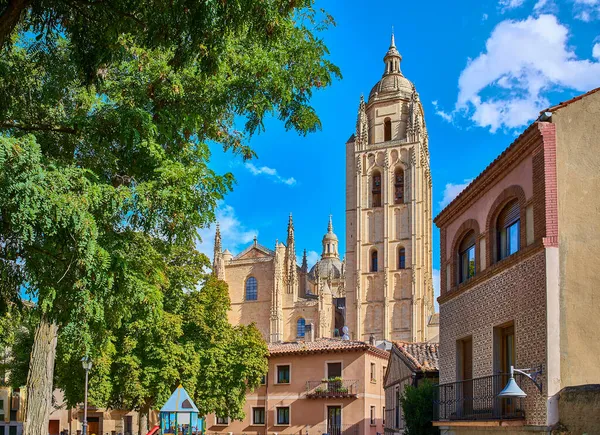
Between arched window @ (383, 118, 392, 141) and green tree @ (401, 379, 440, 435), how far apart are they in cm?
6848

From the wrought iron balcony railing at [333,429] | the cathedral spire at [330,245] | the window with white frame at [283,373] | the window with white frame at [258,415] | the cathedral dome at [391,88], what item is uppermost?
the cathedral dome at [391,88]

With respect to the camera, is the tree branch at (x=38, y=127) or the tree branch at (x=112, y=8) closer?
the tree branch at (x=112, y=8)

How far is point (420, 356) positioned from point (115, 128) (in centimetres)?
1816

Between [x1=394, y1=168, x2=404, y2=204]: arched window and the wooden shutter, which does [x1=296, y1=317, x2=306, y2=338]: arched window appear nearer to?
[x1=394, y1=168, x2=404, y2=204]: arched window

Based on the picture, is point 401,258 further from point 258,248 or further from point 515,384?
point 515,384

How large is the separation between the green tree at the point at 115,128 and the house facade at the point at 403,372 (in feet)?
35.6

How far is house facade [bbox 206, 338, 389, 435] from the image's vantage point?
43000 millimetres

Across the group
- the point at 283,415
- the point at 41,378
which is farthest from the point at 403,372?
the point at 283,415

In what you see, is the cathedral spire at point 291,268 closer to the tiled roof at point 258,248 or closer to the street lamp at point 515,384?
the tiled roof at point 258,248

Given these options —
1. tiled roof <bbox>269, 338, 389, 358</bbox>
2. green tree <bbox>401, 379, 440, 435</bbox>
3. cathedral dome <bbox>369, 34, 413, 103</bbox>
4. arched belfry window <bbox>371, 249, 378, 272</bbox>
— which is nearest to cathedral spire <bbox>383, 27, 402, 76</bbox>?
cathedral dome <bbox>369, 34, 413, 103</bbox>

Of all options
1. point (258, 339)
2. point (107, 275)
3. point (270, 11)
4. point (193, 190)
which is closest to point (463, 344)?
point (193, 190)

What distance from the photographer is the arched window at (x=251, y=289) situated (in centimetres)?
7938

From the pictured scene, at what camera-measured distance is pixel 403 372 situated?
25.9 metres

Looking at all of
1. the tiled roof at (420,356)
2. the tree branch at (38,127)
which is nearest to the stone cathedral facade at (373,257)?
the tiled roof at (420,356)
